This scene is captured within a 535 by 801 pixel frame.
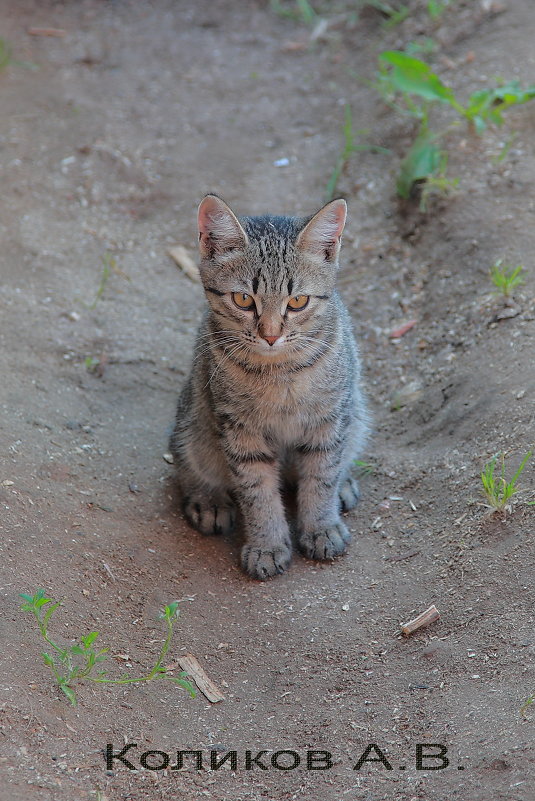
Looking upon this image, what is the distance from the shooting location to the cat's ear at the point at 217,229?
408 centimetres

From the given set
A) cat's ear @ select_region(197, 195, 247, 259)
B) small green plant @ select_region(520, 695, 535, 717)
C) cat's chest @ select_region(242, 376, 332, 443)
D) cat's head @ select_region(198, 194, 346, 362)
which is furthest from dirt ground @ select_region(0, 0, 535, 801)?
cat's ear @ select_region(197, 195, 247, 259)

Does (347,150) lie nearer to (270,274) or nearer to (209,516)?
(270,274)

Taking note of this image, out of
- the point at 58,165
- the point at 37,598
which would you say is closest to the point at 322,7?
the point at 58,165

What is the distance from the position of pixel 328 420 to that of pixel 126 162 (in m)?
3.91

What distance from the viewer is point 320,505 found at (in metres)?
4.55

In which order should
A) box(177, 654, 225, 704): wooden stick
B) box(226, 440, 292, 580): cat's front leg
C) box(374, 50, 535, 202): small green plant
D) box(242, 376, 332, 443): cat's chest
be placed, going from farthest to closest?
1. box(374, 50, 535, 202): small green plant
2. box(226, 440, 292, 580): cat's front leg
3. box(242, 376, 332, 443): cat's chest
4. box(177, 654, 225, 704): wooden stick

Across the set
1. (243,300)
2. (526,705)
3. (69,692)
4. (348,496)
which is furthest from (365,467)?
(69,692)

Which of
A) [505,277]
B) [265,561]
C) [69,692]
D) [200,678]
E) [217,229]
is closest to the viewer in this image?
[69,692]

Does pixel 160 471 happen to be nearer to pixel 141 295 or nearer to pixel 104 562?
pixel 104 562

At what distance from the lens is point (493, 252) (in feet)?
18.3

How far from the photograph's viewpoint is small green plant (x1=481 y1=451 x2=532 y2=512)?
4.06m

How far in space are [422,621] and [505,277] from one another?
7.64 feet

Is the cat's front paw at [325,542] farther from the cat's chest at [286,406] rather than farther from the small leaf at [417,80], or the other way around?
the small leaf at [417,80]

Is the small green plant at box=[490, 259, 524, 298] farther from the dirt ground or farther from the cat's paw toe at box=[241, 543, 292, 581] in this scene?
the cat's paw toe at box=[241, 543, 292, 581]
